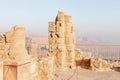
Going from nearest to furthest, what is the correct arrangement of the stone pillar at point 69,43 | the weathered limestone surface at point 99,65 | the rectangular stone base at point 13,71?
1. the rectangular stone base at point 13,71
2. the stone pillar at point 69,43
3. the weathered limestone surface at point 99,65

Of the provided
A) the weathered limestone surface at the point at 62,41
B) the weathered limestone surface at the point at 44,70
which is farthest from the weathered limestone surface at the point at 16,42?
the weathered limestone surface at the point at 62,41

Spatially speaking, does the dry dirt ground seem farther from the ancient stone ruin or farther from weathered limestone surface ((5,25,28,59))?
weathered limestone surface ((5,25,28,59))

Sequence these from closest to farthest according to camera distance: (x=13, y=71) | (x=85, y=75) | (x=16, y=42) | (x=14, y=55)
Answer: (x=13, y=71) < (x=14, y=55) < (x=16, y=42) < (x=85, y=75)

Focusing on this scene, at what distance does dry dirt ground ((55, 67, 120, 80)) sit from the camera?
46.1 ft

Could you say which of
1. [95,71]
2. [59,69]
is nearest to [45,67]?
[59,69]

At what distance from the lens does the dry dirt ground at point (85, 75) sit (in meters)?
14.1

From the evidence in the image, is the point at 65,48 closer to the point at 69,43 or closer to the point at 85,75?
the point at 69,43

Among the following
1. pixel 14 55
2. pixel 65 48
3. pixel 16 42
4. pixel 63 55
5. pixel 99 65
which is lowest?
pixel 99 65

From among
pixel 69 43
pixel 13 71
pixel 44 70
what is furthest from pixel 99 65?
pixel 13 71

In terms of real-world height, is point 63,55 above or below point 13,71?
below

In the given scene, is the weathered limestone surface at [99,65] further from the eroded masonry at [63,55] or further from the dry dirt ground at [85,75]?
the dry dirt ground at [85,75]

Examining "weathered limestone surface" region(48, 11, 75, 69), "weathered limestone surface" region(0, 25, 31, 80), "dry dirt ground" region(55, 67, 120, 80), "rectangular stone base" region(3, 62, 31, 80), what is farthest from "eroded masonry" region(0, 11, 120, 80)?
"rectangular stone base" region(3, 62, 31, 80)

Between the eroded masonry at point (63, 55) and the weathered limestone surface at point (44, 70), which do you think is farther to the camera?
the eroded masonry at point (63, 55)

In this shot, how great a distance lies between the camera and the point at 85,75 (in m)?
15.1
